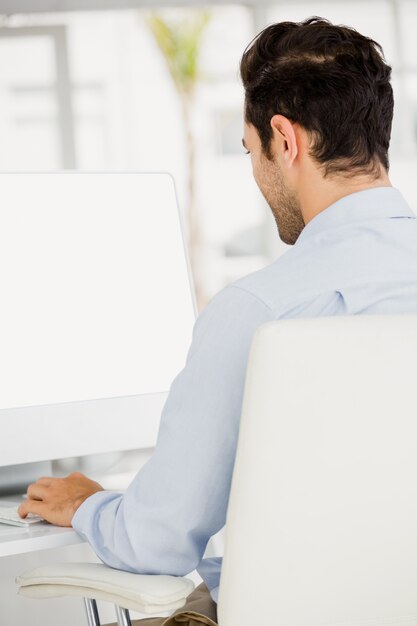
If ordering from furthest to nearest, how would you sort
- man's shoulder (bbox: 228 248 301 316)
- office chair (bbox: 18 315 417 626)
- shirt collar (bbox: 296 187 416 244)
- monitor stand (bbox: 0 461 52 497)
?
monitor stand (bbox: 0 461 52 497) < shirt collar (bbox: 296 187 416 244) < man's shoulder (bbox: 228 248 301 316) < office chair (bbox: 18 315 417 626)

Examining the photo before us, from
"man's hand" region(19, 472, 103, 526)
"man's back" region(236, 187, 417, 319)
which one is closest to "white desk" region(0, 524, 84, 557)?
"man's hand" region(19, 472, 103, 526)

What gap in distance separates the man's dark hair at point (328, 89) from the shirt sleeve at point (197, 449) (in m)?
0.32

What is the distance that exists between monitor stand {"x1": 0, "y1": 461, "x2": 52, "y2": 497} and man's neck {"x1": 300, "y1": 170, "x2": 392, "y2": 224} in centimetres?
84

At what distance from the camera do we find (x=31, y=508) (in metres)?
1.42

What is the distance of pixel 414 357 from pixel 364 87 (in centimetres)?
48

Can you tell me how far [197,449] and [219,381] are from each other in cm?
9

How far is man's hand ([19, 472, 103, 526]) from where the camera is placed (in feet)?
4.57

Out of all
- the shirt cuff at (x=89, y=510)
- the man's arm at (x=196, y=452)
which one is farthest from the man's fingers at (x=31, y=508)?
the man's arm at (x=196, y=452)

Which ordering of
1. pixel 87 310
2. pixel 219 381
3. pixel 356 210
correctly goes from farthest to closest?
pixel 87 310 < pixel 356 210 < pixel 219 381

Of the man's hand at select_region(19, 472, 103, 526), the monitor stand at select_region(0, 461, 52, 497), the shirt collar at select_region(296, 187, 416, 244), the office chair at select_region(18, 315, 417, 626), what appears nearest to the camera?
the office chair at select_region(18, 315, 417, 626)

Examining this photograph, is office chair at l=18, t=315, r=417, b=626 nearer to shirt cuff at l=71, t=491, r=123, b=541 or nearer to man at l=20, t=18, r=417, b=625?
man at l=20, t=18, r=417, b=625

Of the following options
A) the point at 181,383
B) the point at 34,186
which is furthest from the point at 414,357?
the point at 34,186

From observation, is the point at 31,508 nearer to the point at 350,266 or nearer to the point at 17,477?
the point at 17,477

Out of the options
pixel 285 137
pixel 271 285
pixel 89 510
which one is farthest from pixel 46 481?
pixel 285 137
